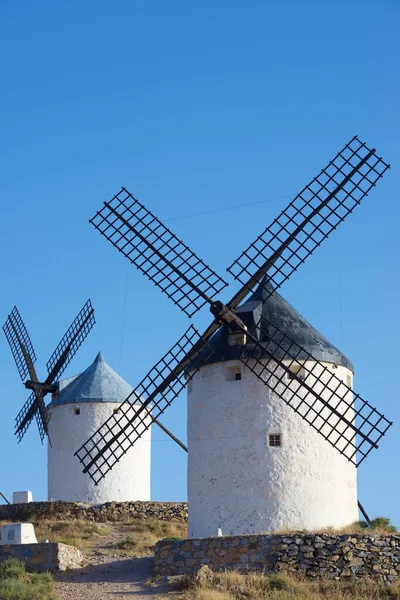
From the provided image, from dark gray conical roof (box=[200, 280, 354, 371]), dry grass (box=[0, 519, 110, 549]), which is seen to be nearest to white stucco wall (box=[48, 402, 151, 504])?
dry grass (box=[0, 519, 110, 549])

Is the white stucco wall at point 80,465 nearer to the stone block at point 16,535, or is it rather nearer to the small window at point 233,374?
the stone block at point 16,535

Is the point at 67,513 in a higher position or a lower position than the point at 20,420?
lower

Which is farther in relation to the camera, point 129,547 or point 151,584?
point 129,547

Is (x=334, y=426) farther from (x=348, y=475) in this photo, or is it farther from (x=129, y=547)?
(x=129, y=547)

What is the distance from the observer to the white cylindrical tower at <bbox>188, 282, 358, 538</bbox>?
67.4ft

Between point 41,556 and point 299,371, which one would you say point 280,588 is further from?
point 41,556

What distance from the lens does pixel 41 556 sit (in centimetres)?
2022

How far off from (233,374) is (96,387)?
32.4 feet

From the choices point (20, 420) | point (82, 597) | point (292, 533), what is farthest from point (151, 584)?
point (20, 420)

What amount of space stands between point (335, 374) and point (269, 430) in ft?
6.05

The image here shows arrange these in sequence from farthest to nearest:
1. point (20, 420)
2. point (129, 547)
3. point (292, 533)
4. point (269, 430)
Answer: point (20, 420) < point (129, 547) < point (269, 430) < point (292, 533)

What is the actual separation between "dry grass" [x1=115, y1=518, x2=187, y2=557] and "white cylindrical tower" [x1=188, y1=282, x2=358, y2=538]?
268 cm

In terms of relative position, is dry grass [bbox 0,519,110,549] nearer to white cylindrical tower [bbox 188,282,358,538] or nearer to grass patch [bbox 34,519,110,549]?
grass patch [bbox 34,519,110,549]

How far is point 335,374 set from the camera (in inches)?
847
